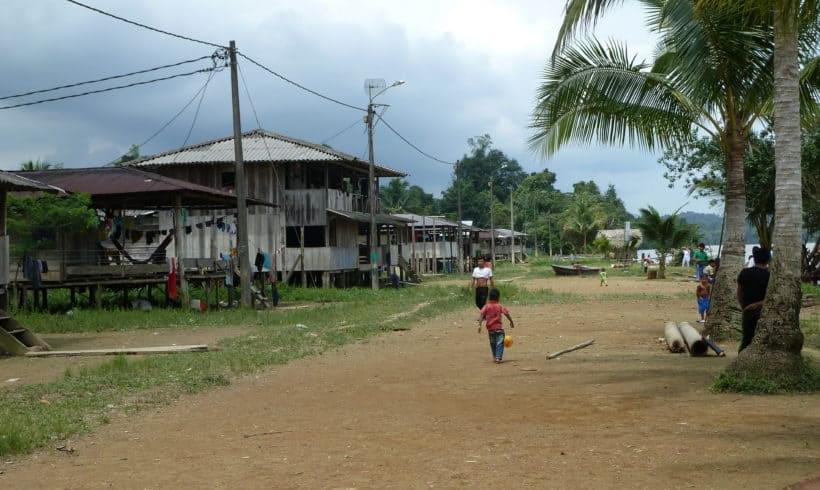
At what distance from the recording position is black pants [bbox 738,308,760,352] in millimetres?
10219

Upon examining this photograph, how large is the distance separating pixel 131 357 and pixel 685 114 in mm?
10358

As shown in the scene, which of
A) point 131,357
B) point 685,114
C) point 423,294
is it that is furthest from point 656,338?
point 423,294

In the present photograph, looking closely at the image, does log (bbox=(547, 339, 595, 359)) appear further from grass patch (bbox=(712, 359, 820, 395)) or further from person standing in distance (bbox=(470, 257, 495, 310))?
person standing in distance (bbox=(470, 257, 495, 310))

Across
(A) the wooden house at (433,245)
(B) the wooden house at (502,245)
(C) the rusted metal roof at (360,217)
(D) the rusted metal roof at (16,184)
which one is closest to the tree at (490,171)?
(B) the wooden house at (502,245)

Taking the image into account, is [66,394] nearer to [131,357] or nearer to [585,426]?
[131,357]

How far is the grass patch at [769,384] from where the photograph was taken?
29.4 feet

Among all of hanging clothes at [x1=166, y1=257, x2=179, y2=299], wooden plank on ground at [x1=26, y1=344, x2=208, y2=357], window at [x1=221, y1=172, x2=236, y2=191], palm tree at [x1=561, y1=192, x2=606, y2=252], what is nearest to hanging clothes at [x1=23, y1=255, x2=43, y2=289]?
hanging clothes at [x1=166, y1=257, x2=179, y2=299]

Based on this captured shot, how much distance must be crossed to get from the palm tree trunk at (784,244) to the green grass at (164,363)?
6.82 metres

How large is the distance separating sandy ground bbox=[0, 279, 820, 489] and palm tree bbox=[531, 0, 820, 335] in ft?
10.6

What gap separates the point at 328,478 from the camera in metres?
6.16

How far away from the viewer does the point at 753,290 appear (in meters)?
10.3

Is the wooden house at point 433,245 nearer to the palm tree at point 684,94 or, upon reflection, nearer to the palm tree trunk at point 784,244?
the palm tree at point 684,94

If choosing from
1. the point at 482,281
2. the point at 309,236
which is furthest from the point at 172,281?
the point at 309,236

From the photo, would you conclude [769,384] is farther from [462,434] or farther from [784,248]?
[462,434]
